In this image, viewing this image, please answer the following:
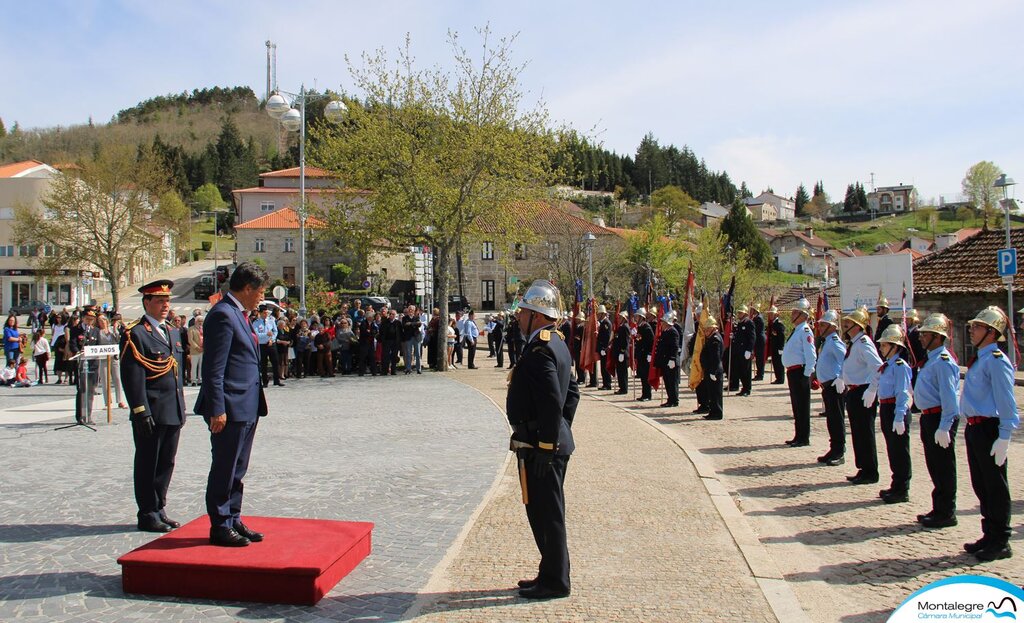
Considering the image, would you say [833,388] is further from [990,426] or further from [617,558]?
[617,558]

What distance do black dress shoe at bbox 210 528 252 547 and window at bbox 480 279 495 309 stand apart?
60.5 m

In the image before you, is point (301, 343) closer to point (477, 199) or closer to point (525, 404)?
point (477, 199)

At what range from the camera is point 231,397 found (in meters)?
5.62

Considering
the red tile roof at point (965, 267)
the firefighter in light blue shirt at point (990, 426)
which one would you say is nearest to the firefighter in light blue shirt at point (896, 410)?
the firefighter in light blue shirt at point (990, 426)

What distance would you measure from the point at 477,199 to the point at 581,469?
15055mm

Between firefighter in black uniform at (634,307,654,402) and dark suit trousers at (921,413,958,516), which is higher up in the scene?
firefighter in black uniform at (634,307,654,402)

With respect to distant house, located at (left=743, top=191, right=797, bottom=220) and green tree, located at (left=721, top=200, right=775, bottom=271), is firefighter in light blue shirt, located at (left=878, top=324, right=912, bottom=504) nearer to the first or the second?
green tree, located at (left=721, top=200, right=775, bottom=271)

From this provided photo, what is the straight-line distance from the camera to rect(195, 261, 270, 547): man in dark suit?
5.45m

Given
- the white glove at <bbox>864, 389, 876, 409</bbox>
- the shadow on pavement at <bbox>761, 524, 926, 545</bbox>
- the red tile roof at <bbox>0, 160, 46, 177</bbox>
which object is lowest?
the shadow on pavement at <bbox>761, 524, 926, 545</bbox>

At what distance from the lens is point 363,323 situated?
22.4 m

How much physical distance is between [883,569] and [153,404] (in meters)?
6.11

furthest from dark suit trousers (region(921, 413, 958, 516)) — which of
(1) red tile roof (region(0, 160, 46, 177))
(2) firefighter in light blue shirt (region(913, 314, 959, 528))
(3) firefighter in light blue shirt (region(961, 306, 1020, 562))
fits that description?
(1) red tile roof (region(0, 160, 46, 177))

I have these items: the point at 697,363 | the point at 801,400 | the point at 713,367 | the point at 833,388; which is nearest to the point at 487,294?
the point at 697,363

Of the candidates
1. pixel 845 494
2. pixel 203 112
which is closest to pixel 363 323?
pixel 845 494
